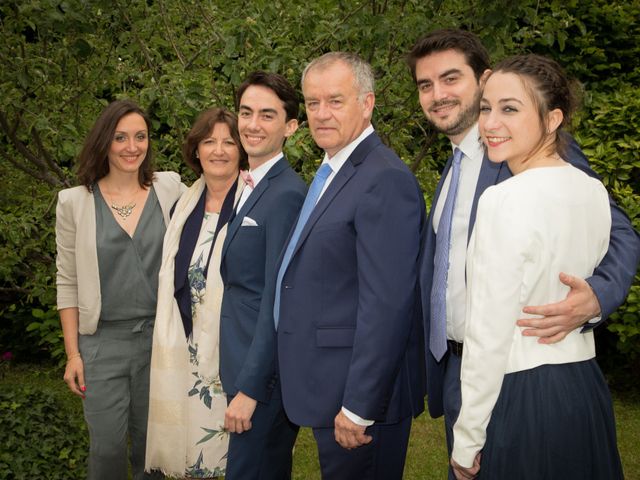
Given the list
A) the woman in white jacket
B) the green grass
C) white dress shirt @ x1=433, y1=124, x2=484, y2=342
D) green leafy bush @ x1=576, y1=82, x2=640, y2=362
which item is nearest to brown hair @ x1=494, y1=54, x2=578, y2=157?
the woman in white jacket

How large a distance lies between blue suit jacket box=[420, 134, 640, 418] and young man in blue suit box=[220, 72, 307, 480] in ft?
2.34

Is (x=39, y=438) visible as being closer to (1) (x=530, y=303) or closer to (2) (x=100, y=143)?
(2) (x=100, y=143)

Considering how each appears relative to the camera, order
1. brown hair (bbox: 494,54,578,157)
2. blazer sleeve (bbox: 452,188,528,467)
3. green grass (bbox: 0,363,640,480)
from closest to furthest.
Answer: blazer sleeve (bbox: 452,188,528,467) → brown hair (bbox: 494,54,578,157) → green grass (bbox: 0,363,640,480)

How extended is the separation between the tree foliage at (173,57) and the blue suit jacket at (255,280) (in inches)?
41.0

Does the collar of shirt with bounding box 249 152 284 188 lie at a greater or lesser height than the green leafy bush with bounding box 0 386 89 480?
greater

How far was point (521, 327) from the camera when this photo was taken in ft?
8.63

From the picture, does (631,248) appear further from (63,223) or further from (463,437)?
(63,223)

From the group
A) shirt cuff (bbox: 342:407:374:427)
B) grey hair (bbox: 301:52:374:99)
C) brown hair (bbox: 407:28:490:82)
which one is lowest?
shirt cuff (bbox: 342:407:374:427)

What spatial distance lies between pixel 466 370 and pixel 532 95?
0.99m

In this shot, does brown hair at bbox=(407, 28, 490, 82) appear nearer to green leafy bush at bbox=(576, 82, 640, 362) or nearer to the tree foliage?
the tree foliage

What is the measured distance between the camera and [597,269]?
279cm

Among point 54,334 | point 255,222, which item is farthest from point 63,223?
point 54,334

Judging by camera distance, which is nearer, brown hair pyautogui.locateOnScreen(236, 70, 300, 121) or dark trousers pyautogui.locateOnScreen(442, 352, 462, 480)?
dark trousers pyautogui.locateOnScreen(442, 352, 462, 480)

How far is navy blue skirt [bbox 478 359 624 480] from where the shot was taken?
2.59 m
